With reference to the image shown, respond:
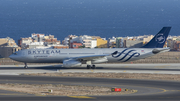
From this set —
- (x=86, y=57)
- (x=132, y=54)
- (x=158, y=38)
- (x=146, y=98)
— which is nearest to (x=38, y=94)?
(x=146, y=98)

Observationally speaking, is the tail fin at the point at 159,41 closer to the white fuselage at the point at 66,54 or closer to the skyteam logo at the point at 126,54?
the white fuselage at the point at 66,54

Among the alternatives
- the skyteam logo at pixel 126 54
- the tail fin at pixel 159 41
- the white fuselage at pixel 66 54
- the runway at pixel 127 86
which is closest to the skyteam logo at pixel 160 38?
the tail fin at pixel 159 41

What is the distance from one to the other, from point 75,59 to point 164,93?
28553 mm

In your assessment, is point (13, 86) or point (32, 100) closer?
point (32, 100)

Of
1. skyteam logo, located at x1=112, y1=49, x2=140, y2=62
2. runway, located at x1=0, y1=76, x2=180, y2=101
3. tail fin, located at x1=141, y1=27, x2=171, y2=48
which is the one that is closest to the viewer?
runway, located at x1=0, y1=76, x2=180, y2=101

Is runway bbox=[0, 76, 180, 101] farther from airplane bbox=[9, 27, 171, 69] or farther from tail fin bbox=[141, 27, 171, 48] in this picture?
tail fin bbox=[141, 27, 171, 48]

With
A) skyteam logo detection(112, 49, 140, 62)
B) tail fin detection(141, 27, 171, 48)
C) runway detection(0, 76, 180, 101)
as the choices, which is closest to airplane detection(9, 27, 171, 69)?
skyteam logo detection(112, 49, 140, 62)

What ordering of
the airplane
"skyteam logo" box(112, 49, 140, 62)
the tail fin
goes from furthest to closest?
1. the tail fin
2. "skyteam logo" box(112, 49, 140, 62)
3. the airplane

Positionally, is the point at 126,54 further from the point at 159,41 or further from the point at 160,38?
the point at 160,38

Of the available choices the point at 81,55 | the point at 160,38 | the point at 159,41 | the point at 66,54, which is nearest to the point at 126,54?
the point at 159,41

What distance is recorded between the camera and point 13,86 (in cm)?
3684

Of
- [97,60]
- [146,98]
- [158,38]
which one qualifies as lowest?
[146,98]

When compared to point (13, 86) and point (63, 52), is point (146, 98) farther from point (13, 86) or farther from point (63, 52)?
point (63, 52)

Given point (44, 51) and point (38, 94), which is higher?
point (44, 51)
